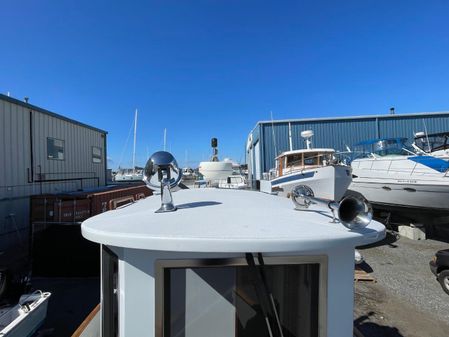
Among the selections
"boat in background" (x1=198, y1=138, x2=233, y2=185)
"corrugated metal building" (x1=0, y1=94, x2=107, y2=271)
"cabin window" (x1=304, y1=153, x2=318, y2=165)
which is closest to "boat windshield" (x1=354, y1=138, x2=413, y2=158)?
"cabin window" (x1=304, y1=153, x2=318, y2=165)

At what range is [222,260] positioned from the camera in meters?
1.44

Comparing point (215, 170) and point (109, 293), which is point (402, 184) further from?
point (109, 293)

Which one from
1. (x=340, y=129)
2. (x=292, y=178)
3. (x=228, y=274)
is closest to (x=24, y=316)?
(x=228, y=274)

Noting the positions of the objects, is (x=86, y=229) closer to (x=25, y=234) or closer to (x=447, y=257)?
(x=447, y=257)

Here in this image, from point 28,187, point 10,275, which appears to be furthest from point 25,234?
point 10,275

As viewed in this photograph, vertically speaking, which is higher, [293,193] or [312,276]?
[293,193]

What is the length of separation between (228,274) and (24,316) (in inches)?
136

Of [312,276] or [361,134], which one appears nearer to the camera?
[312,276]

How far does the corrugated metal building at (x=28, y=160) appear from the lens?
26.1 feet

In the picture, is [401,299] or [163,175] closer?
[163,175]

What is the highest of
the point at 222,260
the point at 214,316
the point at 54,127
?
the point at 54,127

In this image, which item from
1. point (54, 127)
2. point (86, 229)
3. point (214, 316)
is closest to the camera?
point (86, 229)

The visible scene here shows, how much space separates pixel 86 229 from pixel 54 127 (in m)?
10.5

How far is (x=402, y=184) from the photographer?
9.75 m
